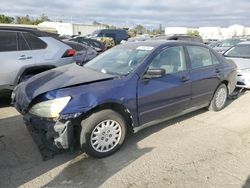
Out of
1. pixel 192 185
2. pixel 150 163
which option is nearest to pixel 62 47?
pixel 150 163

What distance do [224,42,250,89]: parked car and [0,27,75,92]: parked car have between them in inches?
185

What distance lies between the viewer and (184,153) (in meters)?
3.96

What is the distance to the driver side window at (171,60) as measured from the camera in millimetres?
4426

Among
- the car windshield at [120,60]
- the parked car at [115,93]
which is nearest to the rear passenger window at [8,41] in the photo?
the parked car at [115,93]

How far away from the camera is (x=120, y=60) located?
4.59 m

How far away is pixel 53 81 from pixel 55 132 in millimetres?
877

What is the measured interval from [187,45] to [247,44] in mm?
4936

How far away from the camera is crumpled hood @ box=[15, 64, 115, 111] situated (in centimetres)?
372

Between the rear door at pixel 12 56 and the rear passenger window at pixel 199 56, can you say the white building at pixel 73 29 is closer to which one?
the rear door at pixel 12 56

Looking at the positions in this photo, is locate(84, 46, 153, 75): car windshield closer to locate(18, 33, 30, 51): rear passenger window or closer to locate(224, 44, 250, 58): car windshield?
locate(18, 33, 30, 51): rear passenger window

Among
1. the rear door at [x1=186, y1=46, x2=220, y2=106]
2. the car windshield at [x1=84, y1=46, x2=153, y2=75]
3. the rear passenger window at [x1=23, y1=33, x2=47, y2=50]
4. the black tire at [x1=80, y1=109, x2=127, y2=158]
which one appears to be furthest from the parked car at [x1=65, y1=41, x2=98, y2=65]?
the black tire at [x1=80, y1=109, x2=127, y2=158]

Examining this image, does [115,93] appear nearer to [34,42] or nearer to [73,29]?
[34,42]

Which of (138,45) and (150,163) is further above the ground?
(138,45)

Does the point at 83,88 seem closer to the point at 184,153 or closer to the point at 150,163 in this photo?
the point at 150,163
